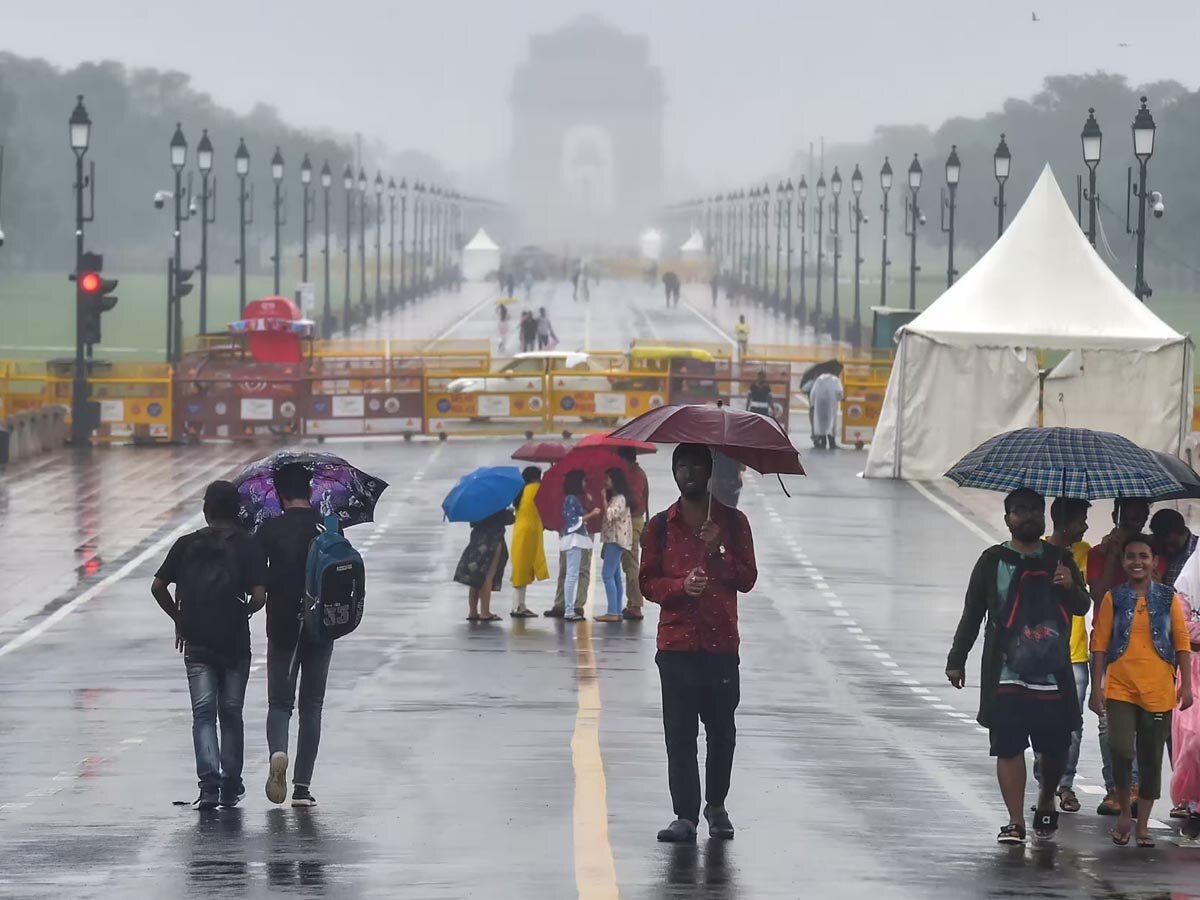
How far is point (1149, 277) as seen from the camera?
140 meters

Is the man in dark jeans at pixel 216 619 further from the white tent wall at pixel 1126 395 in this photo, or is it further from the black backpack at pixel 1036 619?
the white tent wall at pixel 1126 395

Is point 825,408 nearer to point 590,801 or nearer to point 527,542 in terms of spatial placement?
point 527,542

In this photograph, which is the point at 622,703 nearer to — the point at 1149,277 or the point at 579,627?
the point at 579,627

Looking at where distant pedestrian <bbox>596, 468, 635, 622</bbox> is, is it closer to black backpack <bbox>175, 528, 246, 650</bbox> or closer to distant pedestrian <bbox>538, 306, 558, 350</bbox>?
black backpack <bbox>175, 528, 246, 650</bbox>

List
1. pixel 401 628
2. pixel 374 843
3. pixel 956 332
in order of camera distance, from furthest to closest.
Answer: pixel 956 332, pixel 401 628, pixel 374 843

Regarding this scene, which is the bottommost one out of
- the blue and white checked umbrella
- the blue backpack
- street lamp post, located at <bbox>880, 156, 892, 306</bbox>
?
the blue backpack

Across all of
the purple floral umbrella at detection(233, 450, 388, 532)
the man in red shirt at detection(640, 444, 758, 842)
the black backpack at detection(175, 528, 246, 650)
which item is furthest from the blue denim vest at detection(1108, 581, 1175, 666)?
the black backpack at detection(175, 528, 246, 650)

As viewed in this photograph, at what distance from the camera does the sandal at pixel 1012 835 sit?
10484 millimetres

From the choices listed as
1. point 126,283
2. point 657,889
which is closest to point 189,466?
point 657,889

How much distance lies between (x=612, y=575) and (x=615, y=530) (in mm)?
385

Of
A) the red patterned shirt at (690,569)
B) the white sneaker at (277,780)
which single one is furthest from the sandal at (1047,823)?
the white sneaker at (277,780)

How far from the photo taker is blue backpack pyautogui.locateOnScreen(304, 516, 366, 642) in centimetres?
1091

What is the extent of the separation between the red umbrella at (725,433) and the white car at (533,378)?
32.2m

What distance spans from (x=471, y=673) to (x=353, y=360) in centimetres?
4986
